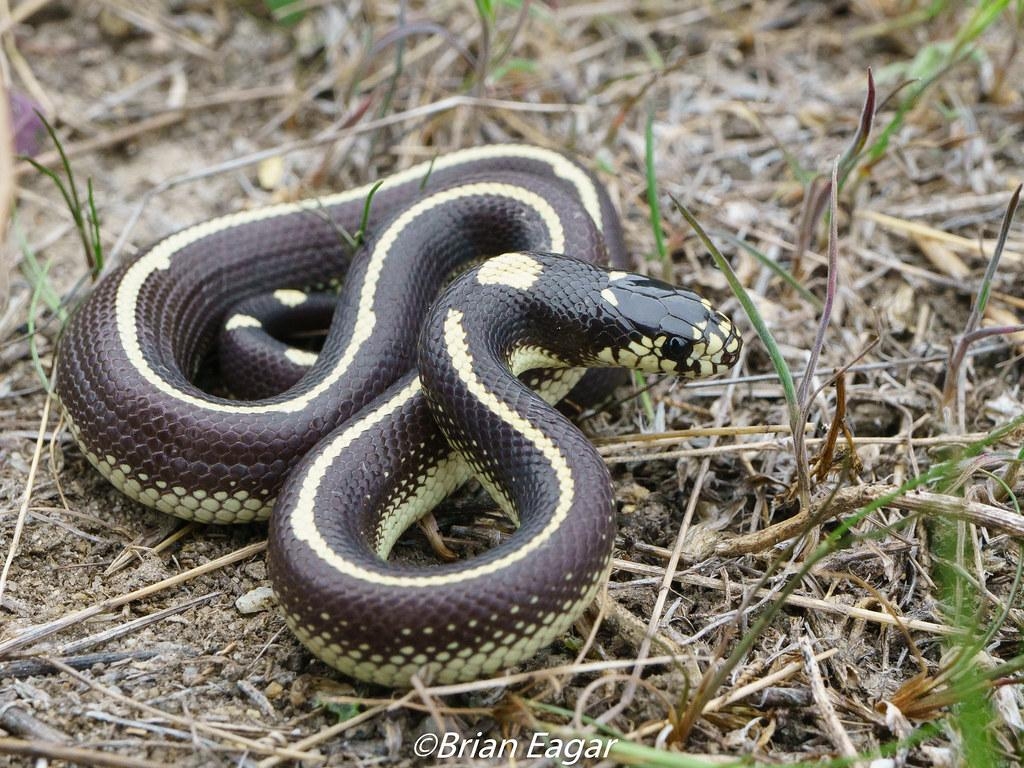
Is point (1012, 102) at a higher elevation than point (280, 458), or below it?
higher

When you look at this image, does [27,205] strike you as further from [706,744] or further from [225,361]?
[706,744]

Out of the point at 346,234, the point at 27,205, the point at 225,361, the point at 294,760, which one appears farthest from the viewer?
the point at 27,205

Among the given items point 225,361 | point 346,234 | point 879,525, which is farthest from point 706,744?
point 346,234

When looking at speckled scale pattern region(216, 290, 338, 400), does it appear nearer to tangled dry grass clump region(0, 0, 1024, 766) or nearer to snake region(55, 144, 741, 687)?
snake region(55, 144, 741, 687)

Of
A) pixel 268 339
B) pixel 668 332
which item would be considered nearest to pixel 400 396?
pixel 268 339

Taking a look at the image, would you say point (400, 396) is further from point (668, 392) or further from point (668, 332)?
point (668, 392)

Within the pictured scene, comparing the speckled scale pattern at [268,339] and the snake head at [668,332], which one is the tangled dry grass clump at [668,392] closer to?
the snake head at [668,332]
